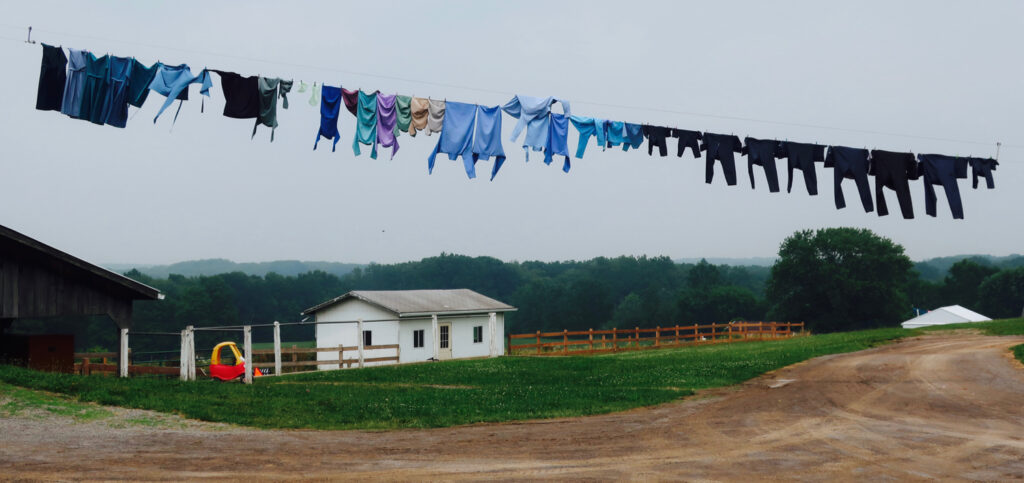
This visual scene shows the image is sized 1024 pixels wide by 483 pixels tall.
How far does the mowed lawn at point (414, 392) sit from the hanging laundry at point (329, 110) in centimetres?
667

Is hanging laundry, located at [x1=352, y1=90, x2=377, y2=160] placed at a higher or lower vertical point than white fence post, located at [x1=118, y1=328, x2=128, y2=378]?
higher

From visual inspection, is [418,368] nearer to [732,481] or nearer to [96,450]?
[96,450]

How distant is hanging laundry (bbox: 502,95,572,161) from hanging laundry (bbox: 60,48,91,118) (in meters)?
10.3

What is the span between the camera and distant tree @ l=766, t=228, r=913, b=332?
91.0 metres

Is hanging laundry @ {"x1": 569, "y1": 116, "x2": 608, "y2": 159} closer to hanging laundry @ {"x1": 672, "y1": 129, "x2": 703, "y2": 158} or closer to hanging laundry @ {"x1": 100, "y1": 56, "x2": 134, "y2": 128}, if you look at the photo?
hanging laundry @ {"x1": 672, "y1": 129, "x2": 703, "y2": 158}

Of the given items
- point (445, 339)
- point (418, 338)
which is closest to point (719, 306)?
point (445, 339)

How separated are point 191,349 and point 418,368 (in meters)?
8.36

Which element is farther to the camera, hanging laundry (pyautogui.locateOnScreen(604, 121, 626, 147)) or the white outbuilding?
the white outbuilding

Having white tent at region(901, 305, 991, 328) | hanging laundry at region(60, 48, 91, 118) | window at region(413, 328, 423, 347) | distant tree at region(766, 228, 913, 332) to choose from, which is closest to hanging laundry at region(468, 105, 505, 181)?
hanging laundry at region(60, 48, 91, 118)

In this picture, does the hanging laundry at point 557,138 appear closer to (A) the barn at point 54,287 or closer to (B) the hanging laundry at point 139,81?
(B) the hanging laundry at point 139,81

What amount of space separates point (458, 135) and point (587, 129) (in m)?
3.91

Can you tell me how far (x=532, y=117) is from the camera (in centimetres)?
2338

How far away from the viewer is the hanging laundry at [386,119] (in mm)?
21938

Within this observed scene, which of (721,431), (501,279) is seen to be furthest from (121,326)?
(501,279)
